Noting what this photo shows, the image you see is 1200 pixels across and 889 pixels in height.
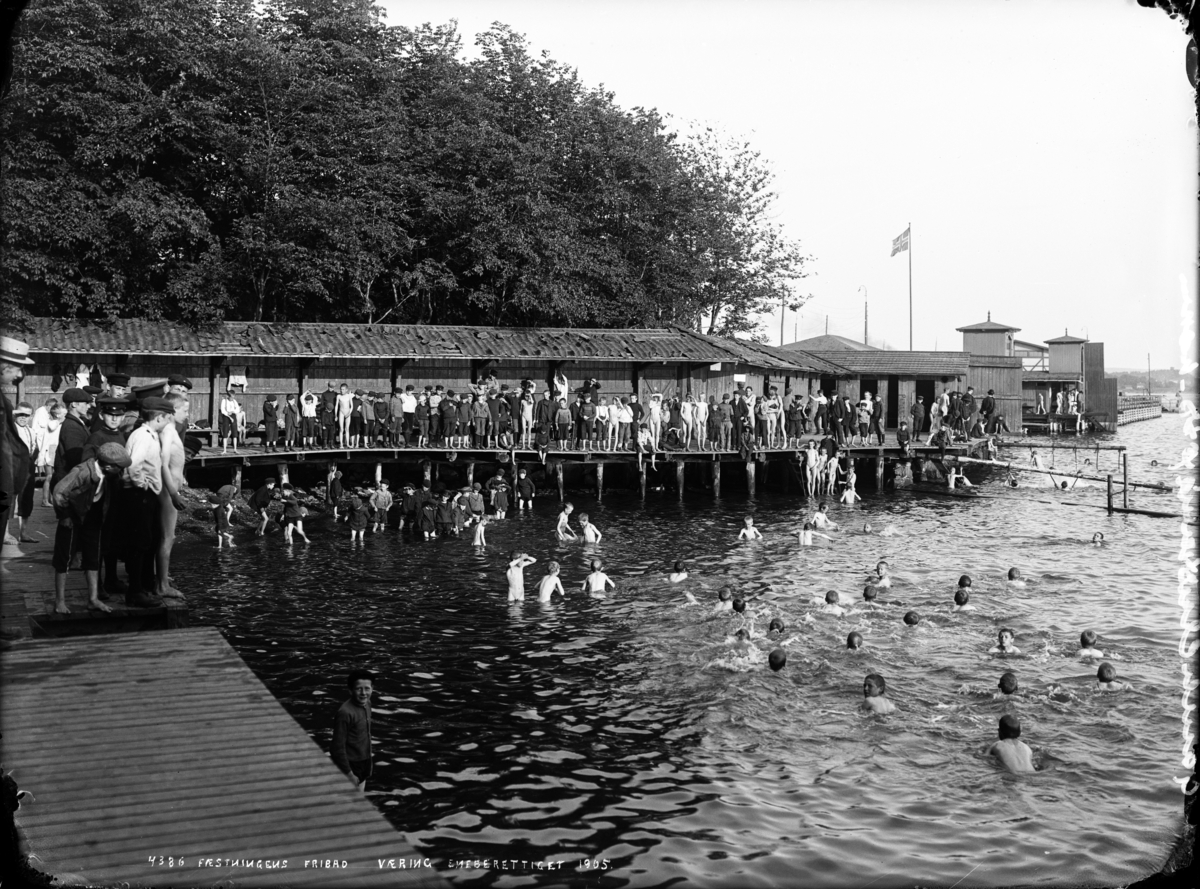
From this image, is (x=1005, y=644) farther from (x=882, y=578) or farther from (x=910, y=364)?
(x=910, y=364)

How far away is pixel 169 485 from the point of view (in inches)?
486

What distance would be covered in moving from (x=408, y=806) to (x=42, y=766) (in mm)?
5385

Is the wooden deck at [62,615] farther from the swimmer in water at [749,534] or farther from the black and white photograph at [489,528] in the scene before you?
the swimmer in water at [749,534]

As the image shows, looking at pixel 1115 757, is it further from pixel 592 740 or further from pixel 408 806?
pixel 408 806

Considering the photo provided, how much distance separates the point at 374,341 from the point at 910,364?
103ft

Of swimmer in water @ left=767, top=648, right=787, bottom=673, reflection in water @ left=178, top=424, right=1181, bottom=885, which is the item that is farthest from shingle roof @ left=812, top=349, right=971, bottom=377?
swimmer in water @ left=767, top=648, right=787, bottom=673

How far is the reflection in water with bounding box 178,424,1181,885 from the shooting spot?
38.9 ft

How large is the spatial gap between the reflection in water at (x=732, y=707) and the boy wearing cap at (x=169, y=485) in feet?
11.2

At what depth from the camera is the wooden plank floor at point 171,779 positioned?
639 cm

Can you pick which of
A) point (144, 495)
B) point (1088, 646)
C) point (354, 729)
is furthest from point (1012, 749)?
point (144, 495)

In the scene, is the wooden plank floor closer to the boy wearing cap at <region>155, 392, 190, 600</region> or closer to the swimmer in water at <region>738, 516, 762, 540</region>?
the boy wearing cap at <region>155, 392, 190, 600</region>

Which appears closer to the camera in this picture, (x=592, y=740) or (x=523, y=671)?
(x=592, y=740)

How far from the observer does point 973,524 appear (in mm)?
36312

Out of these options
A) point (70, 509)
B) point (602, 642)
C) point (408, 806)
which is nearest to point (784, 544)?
point (602, 642)
